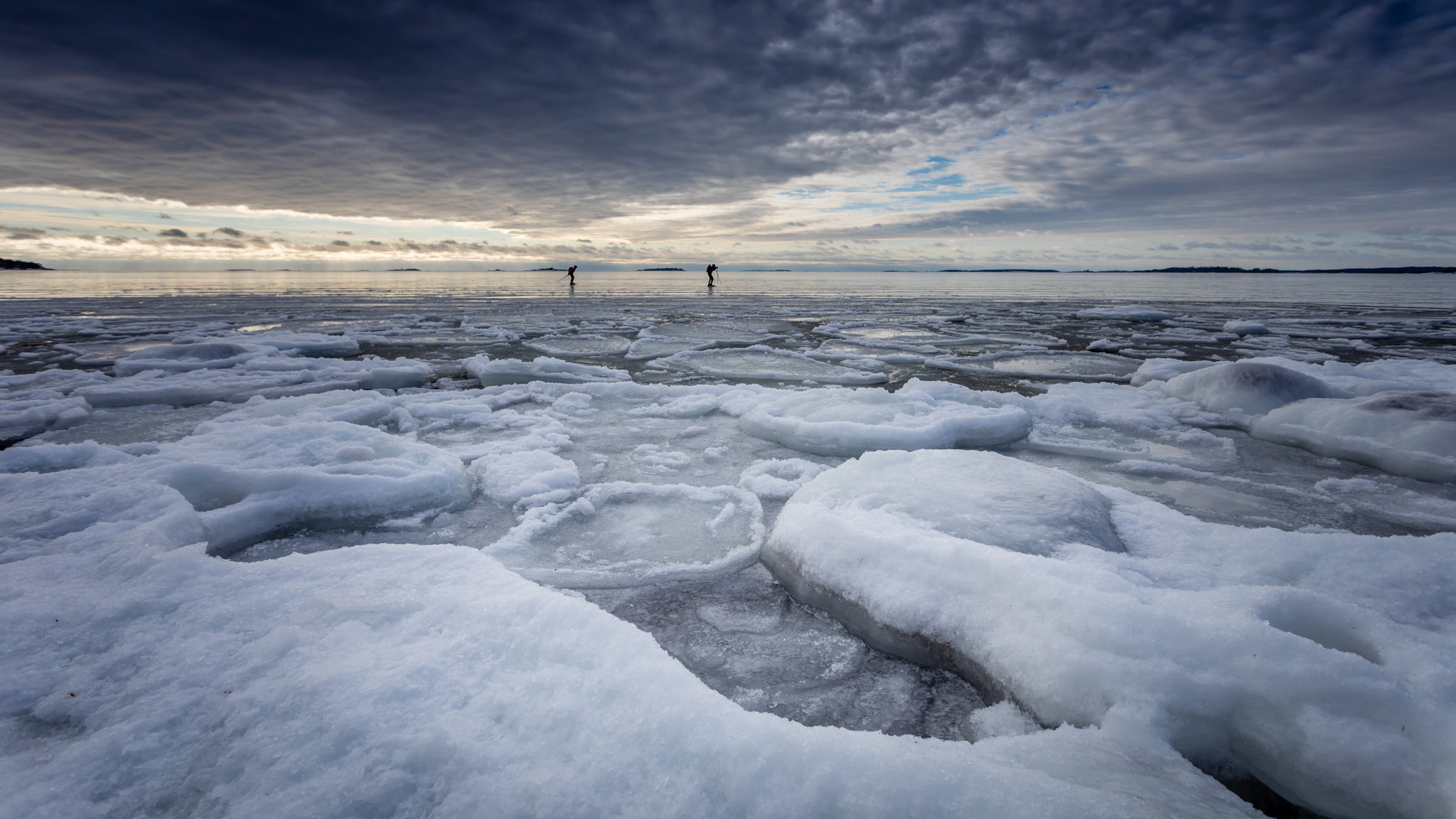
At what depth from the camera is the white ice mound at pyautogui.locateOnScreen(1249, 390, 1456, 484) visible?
3260mm

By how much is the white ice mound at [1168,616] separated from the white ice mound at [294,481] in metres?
1.72

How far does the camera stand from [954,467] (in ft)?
8.51

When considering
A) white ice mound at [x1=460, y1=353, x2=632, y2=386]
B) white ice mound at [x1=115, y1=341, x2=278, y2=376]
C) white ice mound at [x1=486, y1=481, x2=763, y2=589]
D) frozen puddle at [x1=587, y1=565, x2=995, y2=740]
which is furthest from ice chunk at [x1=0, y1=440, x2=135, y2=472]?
white ice mound at [x1=115, y1=341, x2=278, y2=376]

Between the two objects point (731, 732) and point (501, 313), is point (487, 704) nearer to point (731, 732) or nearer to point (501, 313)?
point (731, 732)

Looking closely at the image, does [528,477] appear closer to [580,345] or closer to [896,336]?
[580,345]

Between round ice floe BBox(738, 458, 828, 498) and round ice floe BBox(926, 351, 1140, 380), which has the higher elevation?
round ice floe BBox(926, 351, 1140, 380)

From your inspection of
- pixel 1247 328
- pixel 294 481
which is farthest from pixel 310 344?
pixel 1247 328

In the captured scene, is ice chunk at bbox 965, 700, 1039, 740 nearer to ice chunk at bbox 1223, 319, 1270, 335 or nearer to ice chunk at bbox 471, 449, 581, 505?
ice chunk at bbox 471, 449, 581, 505

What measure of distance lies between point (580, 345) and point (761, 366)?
342 cm

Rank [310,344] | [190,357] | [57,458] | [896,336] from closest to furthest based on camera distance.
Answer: [57,458], [190,357], [310,344], [896,336]

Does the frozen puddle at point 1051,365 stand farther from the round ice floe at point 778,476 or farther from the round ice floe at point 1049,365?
the round ice floe at point 778,476

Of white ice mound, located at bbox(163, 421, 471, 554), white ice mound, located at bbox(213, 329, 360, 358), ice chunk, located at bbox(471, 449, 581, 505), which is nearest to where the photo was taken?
white ice mound, located at bbox(163, 421, 471, 554)

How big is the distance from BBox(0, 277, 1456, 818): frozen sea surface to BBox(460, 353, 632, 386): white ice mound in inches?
76.4

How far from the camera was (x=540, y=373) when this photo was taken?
6191 millimetres
